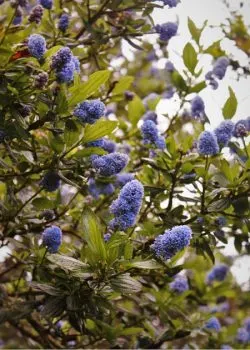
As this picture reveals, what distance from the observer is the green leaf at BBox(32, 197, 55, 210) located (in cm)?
211

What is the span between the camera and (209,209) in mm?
1852

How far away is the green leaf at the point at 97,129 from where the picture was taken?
171 cm

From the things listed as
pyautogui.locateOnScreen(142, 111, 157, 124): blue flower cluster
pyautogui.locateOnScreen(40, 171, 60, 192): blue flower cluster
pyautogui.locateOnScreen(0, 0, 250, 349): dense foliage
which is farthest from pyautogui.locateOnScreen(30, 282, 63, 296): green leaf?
pyautogui.locateOnScreen(142, 111, 157, 124): blue flower cluster

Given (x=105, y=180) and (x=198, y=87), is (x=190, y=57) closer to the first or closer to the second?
(x=198, y=87)

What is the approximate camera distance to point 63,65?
5.22 feet

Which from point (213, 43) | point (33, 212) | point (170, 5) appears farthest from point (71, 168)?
point (213, 43)

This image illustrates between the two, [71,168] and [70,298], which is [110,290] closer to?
[70,298]

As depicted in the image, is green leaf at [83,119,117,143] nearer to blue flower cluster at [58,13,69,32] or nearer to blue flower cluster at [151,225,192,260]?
blue flower cluster at [151,225,192,260]

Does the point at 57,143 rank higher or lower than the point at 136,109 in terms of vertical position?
higher

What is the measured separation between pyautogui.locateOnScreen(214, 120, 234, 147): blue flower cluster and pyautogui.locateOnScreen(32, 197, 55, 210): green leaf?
0.75 meters

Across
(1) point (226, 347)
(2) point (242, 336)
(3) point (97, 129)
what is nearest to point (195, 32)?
(3) point (97, 129)

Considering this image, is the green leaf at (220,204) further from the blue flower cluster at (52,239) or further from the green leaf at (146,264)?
the blue flower cluster at (52,239)

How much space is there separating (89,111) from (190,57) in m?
0.89

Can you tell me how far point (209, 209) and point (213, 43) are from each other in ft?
3.79
